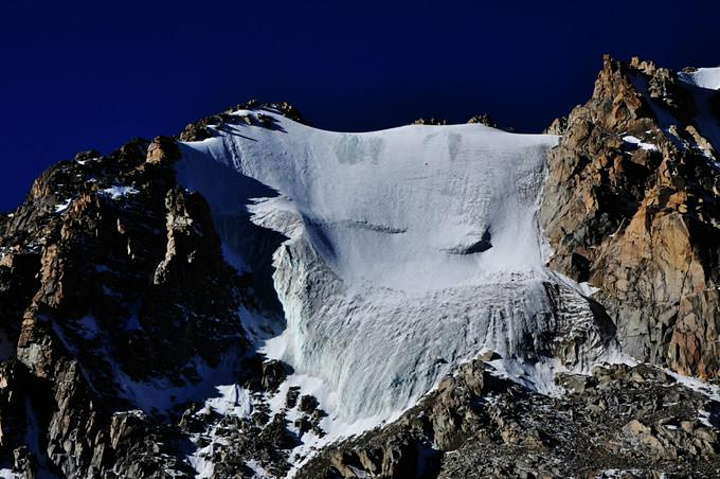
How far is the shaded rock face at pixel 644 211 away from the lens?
104 meters

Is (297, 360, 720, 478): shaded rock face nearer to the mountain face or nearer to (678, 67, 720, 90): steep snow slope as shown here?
the mountain face

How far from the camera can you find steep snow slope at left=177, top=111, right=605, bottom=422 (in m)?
108

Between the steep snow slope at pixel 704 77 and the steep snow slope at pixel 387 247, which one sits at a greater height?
the steep snow slope at pixel 704 77

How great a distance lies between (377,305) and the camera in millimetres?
114812

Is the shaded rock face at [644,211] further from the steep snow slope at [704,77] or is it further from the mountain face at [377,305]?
the steep snow slope at [704,77]

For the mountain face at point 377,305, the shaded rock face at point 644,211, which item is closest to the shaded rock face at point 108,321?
the mountain face at point 377,305

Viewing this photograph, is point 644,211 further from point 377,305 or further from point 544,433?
point 544,433

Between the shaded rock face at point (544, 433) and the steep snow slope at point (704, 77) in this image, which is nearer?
the shaded rock face at point (544, 433)

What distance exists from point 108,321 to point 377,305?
2504 centimetres

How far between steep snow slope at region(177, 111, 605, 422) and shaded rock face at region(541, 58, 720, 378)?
12.0ft

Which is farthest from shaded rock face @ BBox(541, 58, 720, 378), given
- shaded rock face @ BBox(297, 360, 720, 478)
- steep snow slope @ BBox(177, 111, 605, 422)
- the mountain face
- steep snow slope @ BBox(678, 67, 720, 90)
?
steep snow slope @ BBox(678, 67, 720, 90)

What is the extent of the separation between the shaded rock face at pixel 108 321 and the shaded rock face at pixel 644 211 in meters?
35.1

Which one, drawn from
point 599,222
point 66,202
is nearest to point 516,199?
point 599,222

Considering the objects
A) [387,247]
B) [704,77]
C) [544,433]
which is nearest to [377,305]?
A: [387,247]
